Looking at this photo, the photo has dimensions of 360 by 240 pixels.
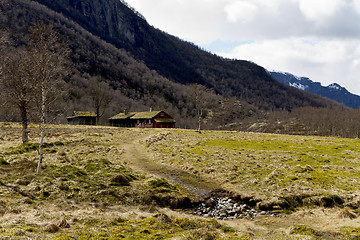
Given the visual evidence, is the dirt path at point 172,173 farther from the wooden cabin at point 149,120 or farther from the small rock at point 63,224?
the wooden cabin at point 149,120

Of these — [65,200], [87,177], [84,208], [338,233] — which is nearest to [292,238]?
[338,233]

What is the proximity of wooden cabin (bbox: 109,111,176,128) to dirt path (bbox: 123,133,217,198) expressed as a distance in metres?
59.5

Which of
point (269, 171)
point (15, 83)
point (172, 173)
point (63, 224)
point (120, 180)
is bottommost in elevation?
point (172, 173)

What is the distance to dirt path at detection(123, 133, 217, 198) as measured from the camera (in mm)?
18125

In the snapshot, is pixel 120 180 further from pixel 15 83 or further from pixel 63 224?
pixel 15 83

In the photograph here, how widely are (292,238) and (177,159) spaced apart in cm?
2002

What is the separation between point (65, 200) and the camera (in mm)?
12750

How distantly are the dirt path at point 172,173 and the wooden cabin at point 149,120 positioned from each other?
59532 mm

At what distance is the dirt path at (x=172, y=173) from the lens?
1812 centimetres

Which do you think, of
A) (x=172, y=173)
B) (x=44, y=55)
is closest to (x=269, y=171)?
(x=172, y=173)

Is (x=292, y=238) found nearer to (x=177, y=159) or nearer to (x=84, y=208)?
(x=84, y=208)

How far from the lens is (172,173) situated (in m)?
22.3

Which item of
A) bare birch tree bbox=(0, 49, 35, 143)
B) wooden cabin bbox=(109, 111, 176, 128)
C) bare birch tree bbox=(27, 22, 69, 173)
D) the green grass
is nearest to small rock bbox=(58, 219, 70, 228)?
bare birch tree bbox=(27, 22, 69, 173)

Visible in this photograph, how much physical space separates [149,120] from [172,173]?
70.8 meters
